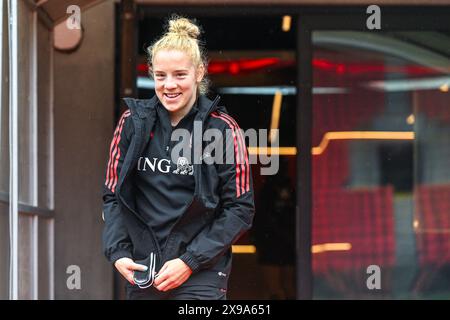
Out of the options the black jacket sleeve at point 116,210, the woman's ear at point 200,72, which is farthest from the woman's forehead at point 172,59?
the black jacket sleeve at point 116,210

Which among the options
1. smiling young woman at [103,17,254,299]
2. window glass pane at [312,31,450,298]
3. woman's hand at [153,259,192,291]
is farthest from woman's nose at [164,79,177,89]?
window glass pane at [312,31,450,298]

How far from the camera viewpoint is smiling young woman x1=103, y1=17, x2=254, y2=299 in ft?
11.6

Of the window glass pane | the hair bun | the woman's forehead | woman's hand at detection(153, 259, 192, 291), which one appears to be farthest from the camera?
the window glass pane

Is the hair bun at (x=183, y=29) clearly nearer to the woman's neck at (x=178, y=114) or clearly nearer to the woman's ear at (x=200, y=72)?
the woman's ear at (x=200, y=72)

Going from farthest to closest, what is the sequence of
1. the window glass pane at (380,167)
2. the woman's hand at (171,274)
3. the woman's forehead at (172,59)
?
1. the window glass pane at (380,167)
2. the woman's forehead at (172,59)
3. the woman's hand at (171,274)

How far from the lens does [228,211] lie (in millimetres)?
3561

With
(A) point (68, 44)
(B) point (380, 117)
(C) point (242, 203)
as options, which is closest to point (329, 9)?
(B) point (380, 117)

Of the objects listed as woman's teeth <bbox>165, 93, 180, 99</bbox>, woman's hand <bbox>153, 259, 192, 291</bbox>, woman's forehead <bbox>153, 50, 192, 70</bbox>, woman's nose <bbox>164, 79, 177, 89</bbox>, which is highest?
woman's forehead <bbox>153, 50, 192, 70</bbox>

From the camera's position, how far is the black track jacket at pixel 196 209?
3525 mm

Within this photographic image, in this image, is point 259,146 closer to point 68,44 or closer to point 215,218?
point 68,44

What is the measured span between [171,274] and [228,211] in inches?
12.3

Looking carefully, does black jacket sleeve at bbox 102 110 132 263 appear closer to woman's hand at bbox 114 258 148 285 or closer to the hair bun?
woman's hand at bbox 114 258 148 285

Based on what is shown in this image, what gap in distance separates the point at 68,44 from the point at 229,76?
147 cm

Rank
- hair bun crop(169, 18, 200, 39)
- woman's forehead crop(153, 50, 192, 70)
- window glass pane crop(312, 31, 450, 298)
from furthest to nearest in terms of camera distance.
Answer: window glass pane crop(312, 31, 450, 298), hair bun crop(169, 18, 200, 39), woman's forehead crop(153, 50, 192, 70)
